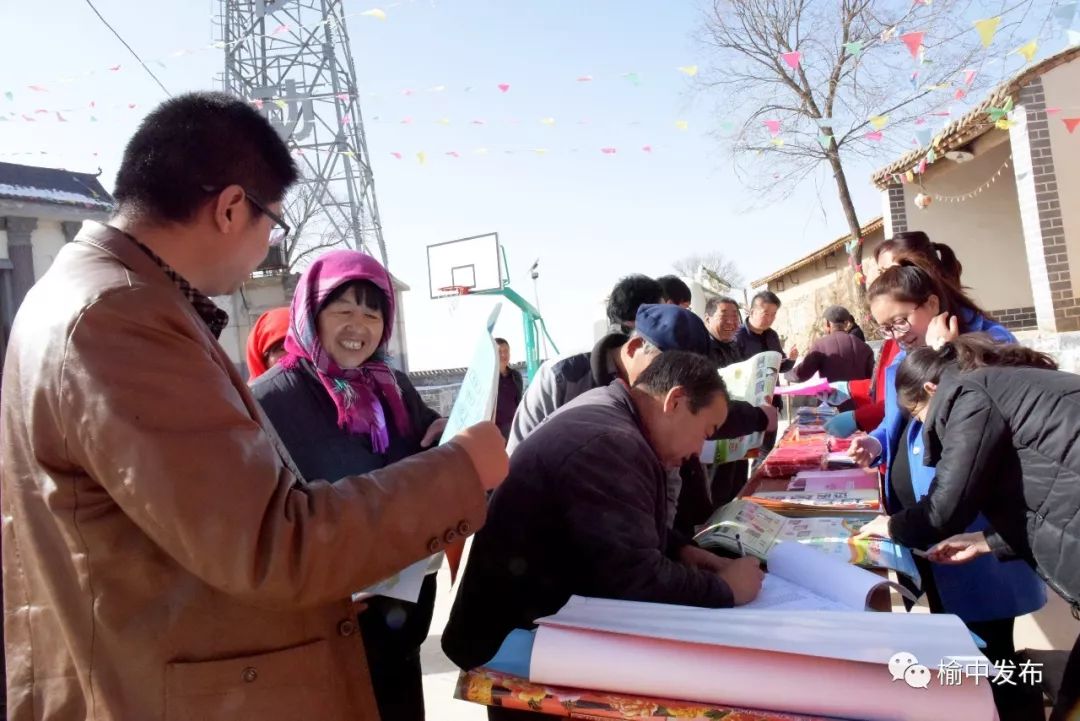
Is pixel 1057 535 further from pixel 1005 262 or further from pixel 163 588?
pixel 1005 262

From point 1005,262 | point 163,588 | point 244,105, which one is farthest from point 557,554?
point 1005,262

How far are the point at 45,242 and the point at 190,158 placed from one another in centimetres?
1053

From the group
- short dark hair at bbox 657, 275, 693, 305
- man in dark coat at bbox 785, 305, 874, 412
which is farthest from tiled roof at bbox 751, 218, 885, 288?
short dark hair at bbox 657, 275, 693, 305

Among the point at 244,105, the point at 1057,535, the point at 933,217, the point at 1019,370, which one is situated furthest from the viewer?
the point at 933,217

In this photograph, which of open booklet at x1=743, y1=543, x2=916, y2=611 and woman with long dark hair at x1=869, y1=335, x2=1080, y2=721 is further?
woman with long dark hair at x1=869, y1=335, x2=1080, y2=721

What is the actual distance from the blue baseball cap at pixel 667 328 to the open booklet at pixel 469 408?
2.98 feet

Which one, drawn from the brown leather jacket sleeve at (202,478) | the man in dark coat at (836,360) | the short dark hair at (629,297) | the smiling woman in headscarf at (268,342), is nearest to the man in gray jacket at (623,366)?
the short dark hair at (629,297)

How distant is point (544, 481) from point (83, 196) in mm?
11687

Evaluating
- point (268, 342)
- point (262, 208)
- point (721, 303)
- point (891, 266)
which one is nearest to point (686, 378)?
point (262, 208)

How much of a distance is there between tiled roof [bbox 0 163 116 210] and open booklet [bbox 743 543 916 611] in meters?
9.56

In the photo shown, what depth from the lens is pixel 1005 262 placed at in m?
11.8

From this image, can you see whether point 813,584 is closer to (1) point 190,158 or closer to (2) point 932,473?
(2) point 932,473

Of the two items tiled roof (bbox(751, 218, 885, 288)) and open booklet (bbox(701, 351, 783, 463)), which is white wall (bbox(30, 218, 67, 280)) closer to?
open booklet (bbox(701, 351, 783, 463))

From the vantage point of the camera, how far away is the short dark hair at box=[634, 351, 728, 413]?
5.44ft
